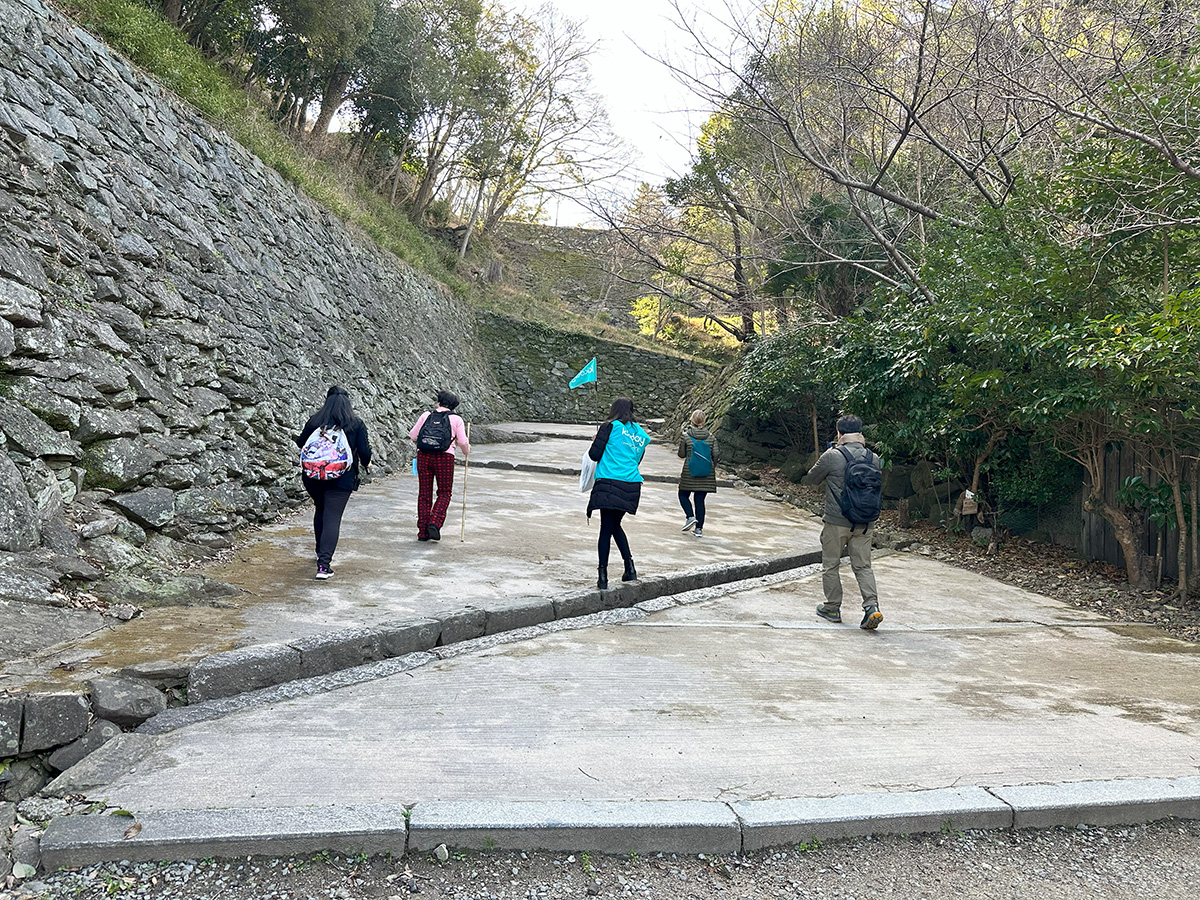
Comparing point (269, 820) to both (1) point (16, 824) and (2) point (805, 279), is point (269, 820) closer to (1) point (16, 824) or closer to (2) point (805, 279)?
(1) point (16, 824)

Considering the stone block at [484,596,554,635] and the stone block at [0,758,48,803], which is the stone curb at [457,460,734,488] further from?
the stone block at [0,758,48,803]

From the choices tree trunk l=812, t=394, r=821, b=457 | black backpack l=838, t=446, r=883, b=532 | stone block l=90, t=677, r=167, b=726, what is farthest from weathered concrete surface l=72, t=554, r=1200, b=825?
tree trunk l=812, t=394, r=821, b=457

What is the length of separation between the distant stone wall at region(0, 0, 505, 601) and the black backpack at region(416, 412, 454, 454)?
1.91 m

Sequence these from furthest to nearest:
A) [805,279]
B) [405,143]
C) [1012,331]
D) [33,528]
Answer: [405,143], [805,279], [1012,331], [33,528]

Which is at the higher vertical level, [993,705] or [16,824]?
[993,705]

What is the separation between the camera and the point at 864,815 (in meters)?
3.24

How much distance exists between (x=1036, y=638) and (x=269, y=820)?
603 cm

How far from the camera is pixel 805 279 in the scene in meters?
16.7

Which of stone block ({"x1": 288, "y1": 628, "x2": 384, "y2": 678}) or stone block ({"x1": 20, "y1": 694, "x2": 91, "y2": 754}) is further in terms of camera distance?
stone block ({"x1": 288, "y1": 628, "x2": 384, "y2": 678})

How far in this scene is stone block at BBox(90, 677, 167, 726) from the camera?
366 centimetres

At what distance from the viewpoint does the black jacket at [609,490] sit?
6633mm

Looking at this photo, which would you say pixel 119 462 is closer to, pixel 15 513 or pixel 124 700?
pixel 15 513

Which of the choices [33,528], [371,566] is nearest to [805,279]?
[371,566]

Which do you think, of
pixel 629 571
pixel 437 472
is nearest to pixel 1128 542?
pixel 629 571
